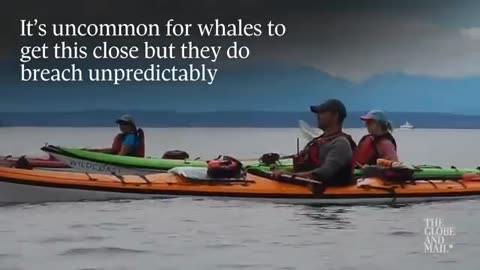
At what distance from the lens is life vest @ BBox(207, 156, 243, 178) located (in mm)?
2746

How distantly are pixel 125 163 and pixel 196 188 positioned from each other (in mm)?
207

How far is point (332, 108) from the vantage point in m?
2.75

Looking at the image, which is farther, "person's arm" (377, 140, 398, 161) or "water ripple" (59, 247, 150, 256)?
"person's arm" (377, 140, 398, 161)

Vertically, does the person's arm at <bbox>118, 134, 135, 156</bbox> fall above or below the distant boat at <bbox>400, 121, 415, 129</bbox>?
below

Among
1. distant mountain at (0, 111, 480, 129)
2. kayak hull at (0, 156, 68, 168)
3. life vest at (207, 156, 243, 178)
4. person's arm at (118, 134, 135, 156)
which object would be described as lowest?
life vest at (207, 156, 243, 178)

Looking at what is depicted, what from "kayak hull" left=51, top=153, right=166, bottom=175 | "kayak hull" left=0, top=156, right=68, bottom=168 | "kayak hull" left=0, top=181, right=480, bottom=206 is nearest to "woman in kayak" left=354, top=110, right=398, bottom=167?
"kayak hull" left=0, top=181, right=480, bottom=206

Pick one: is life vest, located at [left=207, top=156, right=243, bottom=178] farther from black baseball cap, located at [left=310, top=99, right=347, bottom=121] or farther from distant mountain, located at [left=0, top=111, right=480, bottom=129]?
black baseball cap, located at [left=310, top=99, right=347, bottom=121]

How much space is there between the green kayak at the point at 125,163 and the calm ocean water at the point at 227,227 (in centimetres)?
2

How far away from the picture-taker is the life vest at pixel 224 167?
275cm

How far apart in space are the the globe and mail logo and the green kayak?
144 mm

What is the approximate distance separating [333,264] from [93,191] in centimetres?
67

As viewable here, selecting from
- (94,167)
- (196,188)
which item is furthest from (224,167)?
Answer: (94,167)

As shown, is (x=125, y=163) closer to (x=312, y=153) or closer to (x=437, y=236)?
(x=312, y=153)

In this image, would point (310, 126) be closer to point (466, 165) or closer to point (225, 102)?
point (225, 102)
